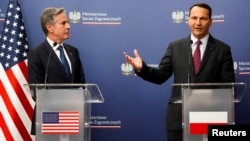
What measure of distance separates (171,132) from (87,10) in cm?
199

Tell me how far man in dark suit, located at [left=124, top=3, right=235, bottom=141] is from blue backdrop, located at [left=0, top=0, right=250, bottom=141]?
1.11m

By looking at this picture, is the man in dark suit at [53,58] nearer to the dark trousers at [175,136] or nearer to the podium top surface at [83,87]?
the podium top surface at [83,87]

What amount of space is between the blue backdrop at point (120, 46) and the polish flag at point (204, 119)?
2065 mm

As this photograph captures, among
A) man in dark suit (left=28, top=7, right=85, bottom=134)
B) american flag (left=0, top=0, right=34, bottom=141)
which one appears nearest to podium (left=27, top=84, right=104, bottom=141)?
man in dark suit (left=28, top=7, right=85, bottom=134)

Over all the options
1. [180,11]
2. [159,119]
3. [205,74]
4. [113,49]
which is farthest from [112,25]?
[205,74]

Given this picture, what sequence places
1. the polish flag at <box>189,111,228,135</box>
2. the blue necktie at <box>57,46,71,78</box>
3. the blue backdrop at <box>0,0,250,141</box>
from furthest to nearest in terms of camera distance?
the blue backdrop at <box>0,0,250,141</box> → the blue necktie at <box>57,46,71,78</box> → the polish flag at <box>189,111,228,135</box>

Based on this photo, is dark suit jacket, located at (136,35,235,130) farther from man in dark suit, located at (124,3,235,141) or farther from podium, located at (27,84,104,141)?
podium, located at (27,84,104,141)

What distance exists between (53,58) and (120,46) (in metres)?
1.30

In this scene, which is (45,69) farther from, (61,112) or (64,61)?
(61,112)

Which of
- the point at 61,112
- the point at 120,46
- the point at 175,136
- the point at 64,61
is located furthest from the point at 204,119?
the point at 120,46

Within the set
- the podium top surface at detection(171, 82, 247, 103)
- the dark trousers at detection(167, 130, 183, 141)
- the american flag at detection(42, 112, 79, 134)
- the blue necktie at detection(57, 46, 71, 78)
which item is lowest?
the dark trousers at detection(167, 130, 183, 141)

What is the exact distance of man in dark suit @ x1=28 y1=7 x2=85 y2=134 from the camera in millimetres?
4195

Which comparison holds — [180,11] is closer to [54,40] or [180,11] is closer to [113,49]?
[113,49]

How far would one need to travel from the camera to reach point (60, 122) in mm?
3391
